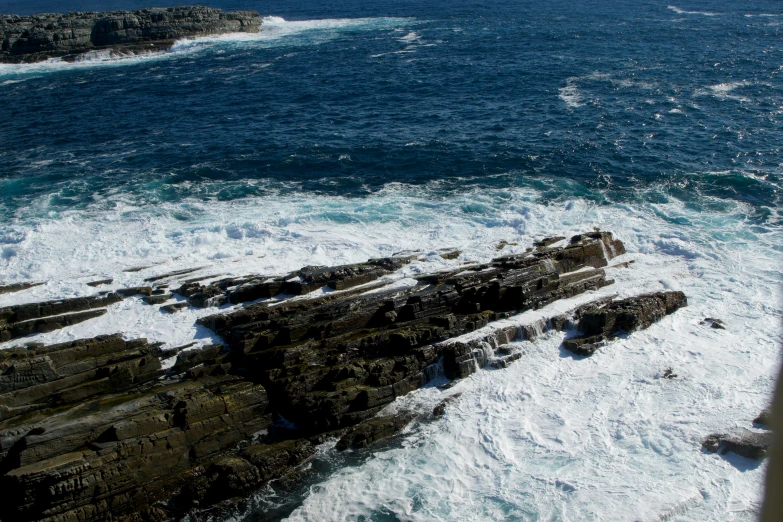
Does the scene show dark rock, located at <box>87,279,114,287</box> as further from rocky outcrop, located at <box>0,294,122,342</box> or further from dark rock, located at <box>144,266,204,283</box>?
rocky outcrop, located at <box>0,294,122,342</box>

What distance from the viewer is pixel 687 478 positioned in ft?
71.2

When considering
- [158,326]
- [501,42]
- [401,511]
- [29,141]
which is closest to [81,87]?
[29,141]

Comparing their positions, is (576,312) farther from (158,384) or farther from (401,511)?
(158,384)

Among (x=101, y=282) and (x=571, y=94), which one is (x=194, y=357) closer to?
(x=101, y=282)

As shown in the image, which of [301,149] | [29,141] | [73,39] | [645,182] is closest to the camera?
[645,182]

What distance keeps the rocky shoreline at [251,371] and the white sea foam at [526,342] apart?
1.01m

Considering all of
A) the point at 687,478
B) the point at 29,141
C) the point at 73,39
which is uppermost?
the point at 73,39

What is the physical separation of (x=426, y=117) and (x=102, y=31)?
63607 mm

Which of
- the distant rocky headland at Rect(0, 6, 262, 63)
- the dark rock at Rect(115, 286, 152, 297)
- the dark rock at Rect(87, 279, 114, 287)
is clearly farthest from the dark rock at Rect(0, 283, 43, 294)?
the distant rocky headland at Rect(0, 6, 262, 63)

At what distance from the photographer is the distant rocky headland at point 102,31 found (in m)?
93.2

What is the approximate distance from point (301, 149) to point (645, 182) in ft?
83.6

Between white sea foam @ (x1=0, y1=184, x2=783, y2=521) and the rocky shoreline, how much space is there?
1.01 m

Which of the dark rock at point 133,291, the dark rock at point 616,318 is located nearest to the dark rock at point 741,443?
the dark rock at point 616,318

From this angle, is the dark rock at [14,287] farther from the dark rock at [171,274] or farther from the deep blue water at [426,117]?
the deep blue water at [426,117]
